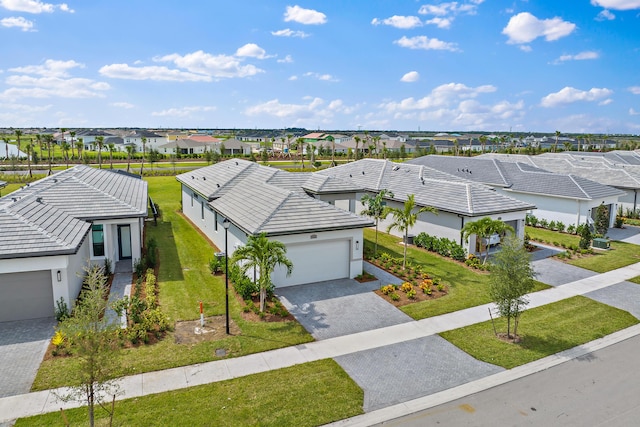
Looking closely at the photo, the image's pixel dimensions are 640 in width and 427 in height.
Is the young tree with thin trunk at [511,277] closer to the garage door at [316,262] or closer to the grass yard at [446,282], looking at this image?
the grass yard at [446,282]

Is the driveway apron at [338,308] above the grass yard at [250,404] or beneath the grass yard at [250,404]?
above

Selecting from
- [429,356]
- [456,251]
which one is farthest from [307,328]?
[456,251]

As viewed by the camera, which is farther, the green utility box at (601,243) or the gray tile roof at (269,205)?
the green utility box at (601,243)

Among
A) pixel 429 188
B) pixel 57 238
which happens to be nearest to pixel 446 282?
pixel 429 188

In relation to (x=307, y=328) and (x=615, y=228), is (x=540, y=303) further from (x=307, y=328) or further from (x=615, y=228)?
(x=615, y=228)

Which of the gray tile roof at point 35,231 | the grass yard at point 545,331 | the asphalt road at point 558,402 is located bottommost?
the asphalt road at point 558,402

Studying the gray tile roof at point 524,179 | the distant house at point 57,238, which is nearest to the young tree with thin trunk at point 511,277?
the distant house at point 57,238
